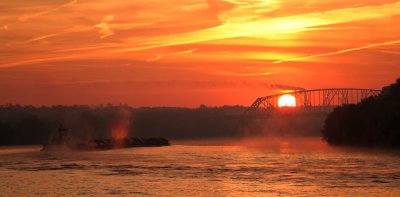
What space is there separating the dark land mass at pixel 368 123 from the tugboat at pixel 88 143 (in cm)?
4049

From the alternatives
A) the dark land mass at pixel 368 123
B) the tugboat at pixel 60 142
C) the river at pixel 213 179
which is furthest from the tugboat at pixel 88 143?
the river at pixel 213 179

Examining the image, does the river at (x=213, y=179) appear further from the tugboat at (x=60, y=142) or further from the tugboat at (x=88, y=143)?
the tugboat at (x=88, y=143)

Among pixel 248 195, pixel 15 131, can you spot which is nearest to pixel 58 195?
pixel 248 195

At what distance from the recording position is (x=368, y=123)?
121875mm

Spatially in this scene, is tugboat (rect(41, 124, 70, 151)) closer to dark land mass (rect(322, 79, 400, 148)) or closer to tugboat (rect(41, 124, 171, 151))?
tugboat (rect(41, 124, 171, 151))

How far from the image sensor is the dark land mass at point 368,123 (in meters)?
115

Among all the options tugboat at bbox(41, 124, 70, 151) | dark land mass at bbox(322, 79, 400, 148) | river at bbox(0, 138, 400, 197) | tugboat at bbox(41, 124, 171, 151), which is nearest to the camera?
river at bbox(0, 138, 400, 197)

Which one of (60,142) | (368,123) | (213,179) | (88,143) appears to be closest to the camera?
(213,179)

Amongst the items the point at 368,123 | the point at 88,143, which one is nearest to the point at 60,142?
the point at 88,143

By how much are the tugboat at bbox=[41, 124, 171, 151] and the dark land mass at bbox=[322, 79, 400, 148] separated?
1594 inches

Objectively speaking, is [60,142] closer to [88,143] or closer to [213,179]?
[88,143]

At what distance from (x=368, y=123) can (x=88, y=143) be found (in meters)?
56.1

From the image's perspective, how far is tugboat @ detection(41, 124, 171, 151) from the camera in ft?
449

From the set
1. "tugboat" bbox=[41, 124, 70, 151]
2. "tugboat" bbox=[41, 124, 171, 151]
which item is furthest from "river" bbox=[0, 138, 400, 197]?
"tugboat" bbox=[41, 124, 171, 151]
